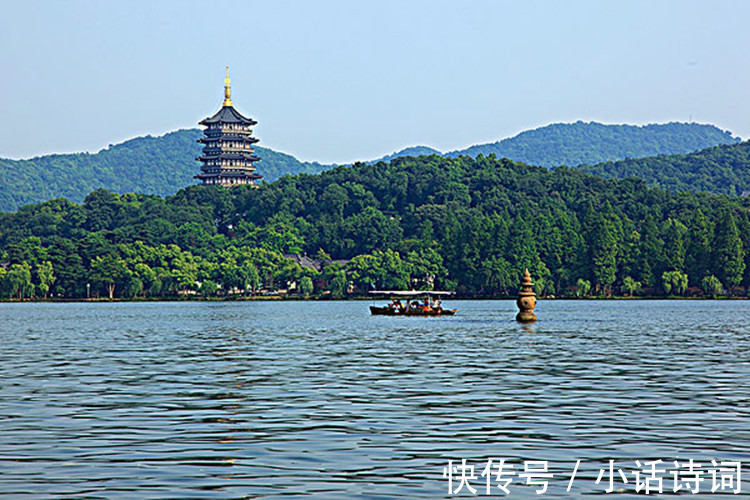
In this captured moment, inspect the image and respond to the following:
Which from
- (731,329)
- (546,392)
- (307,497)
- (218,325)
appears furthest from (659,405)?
(218,325)

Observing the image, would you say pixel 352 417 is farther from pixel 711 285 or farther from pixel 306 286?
pixel 306 286

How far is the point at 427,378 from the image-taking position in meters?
35.7

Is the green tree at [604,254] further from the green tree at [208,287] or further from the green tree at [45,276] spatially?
the green tree at [45,276]

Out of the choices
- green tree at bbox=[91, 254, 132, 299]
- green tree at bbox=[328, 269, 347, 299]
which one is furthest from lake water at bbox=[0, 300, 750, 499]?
green tree at bbox=[328, 269, 347, 299]

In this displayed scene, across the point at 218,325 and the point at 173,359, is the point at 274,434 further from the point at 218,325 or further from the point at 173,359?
the point at 218,325

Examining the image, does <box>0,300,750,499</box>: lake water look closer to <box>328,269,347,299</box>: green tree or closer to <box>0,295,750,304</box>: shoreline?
<box>0,295,750,304</box>: shoreline

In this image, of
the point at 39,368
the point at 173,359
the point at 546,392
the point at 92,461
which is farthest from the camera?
the point at 173,359

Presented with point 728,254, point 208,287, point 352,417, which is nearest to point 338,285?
point 208,287

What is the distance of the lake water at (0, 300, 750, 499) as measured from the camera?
59.7ft

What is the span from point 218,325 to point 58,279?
99.2 metres

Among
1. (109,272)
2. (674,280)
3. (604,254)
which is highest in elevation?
(604,254)

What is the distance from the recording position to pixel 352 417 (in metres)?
25.6

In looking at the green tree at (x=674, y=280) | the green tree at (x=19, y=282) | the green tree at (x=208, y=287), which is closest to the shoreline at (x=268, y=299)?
the green tree at (x=208, y=287)

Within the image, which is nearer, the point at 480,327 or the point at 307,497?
the point at 307,497
